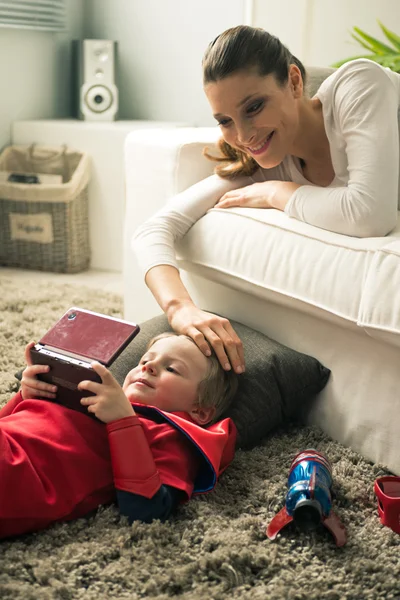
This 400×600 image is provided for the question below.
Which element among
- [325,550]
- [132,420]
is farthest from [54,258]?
[325,550]

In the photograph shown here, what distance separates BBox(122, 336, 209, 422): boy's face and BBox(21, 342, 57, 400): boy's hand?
141 millimetres

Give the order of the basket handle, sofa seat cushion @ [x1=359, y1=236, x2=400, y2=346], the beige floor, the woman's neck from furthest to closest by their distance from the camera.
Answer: the basket handle < the beige floor < the woman's neck < sofa seat cushion @ [x1=359, y1=236, x2=400, y2=346]

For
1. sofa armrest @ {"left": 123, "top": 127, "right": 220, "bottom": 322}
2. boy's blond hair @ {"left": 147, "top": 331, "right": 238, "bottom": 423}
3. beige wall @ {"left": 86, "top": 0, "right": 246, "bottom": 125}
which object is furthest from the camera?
beige wall @ {"left": 86, "top": 0, "right": 246, "bottom": 125}

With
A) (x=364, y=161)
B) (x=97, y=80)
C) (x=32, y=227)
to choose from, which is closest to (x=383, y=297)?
(x=364, y=161)

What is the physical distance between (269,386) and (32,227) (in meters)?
1.79

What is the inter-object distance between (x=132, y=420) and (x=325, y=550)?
0.36 m

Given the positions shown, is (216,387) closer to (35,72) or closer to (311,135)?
(311,135)

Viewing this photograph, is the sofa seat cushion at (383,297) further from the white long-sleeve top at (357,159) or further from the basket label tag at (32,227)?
the basket label tag at (32,227)

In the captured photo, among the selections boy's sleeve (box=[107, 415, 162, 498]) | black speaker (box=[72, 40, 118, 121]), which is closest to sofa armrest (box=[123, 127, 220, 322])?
boy's sleeve (box=[107, 415, 162, 498])

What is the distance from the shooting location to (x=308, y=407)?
5.18 ft

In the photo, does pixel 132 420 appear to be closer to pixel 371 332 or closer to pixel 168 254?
pixel 371 332

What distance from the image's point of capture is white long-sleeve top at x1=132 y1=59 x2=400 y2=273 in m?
1.45

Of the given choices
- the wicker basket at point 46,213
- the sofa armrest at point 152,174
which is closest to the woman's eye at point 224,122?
the sofa armrest at point 152,174

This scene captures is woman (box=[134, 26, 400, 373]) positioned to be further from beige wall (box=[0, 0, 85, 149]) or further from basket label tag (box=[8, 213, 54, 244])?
beige wall (box=[0, 0, 85, 149])
